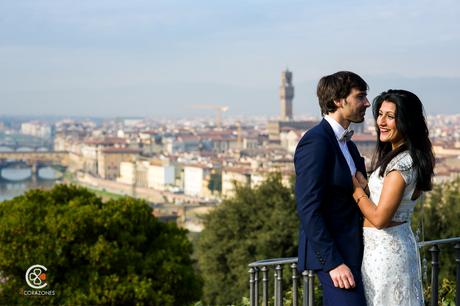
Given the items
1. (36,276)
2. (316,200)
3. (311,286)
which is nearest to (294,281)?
(311,286)

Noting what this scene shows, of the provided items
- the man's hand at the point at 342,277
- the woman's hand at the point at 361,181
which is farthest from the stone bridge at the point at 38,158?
the man's hand at the point at 342,277

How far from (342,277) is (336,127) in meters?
0.40

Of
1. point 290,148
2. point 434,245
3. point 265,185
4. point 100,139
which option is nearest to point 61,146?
point 100,139

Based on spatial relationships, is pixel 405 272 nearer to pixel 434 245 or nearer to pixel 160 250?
pixel 434 245

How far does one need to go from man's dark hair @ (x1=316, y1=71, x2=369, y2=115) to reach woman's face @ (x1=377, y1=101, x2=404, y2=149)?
87 millimetres

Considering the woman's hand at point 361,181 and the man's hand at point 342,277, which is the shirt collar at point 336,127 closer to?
the woman's hand at point 361,181

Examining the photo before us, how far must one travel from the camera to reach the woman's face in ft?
7.21

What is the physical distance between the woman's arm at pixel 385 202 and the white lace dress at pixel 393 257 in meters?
0.02

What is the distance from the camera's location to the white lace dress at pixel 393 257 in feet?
7.00

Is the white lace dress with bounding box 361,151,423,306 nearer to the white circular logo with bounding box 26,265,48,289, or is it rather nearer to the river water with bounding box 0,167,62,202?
the white circular logo with bounding box 26,265,48,289

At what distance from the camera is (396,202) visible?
2.11 meters

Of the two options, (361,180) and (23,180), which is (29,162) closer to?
(23,180)

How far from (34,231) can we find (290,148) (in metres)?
96.4

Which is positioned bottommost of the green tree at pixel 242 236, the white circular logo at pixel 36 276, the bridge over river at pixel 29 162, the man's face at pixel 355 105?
the bridge over river at pixel 29 162
